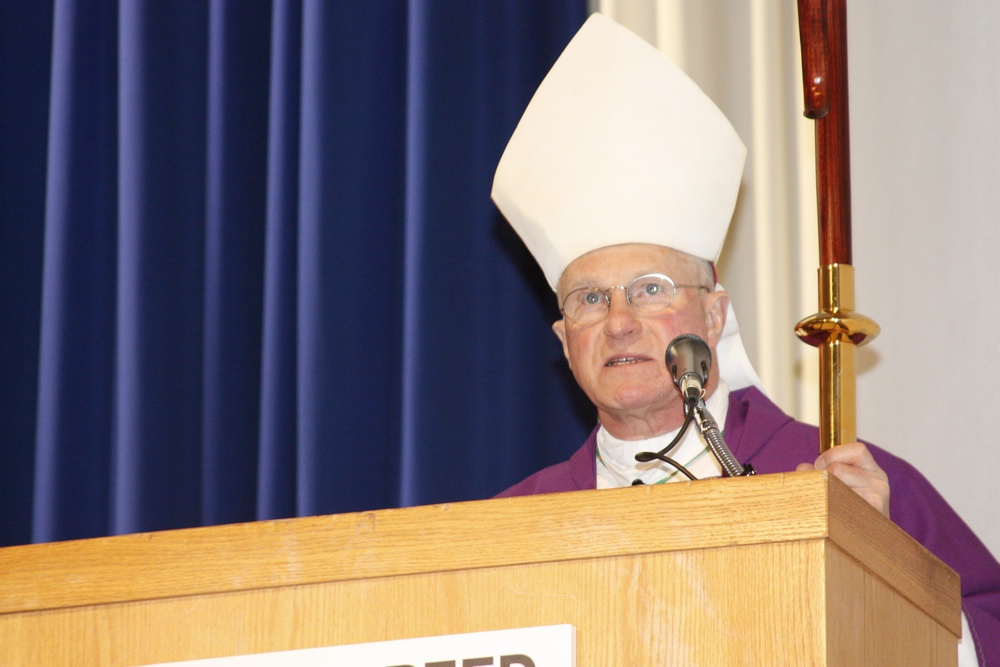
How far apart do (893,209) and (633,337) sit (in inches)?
28.5

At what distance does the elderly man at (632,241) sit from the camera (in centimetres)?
250

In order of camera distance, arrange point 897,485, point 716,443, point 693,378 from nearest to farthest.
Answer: point 716,443, point 693,378, point 897,485

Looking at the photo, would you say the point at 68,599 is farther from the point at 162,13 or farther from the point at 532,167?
the point at 162,13

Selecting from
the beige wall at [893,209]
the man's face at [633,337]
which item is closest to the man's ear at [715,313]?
the man's face at [633,337]

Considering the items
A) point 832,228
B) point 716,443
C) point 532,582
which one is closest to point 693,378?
point 716,443

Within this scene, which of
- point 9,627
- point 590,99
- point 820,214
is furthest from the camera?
point 590,99

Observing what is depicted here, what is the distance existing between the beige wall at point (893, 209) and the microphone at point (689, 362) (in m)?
1.12

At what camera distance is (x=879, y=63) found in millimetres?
2938

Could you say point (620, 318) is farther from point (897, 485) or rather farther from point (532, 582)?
point (532, 582)

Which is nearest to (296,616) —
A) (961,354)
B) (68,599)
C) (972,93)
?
(68,599)

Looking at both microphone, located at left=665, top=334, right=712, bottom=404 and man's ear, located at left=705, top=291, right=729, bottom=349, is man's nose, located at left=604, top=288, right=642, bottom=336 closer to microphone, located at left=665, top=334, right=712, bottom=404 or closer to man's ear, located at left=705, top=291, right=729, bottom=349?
man's ear, located at left=705, top=291, right=729, bottom=349

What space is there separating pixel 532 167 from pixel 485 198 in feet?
0.70

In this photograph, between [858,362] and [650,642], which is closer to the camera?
[650,642]

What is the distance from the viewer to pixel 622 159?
8.79 feet
